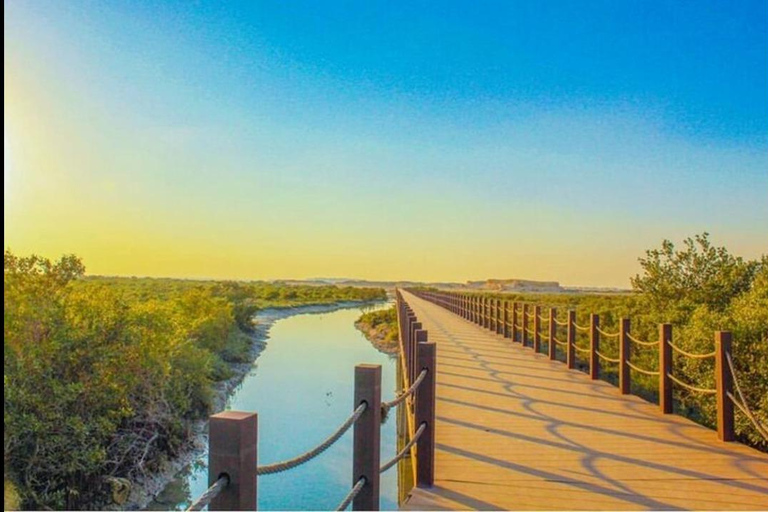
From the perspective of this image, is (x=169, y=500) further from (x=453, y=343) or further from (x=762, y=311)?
(x=762, y=311)

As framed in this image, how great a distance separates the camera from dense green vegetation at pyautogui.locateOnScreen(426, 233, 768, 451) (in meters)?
6.86

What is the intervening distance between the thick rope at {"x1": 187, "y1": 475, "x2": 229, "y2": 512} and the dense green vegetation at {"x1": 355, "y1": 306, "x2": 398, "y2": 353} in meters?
25.0

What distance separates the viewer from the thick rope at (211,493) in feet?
5.77

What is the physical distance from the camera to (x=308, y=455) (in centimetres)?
254

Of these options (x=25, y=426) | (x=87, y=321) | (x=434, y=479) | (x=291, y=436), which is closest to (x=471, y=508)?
(x=434, y=479)

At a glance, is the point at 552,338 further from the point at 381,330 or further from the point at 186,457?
the point at 381,330

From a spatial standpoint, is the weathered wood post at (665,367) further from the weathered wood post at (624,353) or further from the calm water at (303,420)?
the calm water at (303,420)

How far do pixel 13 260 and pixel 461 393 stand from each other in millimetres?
7128

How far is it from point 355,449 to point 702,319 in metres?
6.82

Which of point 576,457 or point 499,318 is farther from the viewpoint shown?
point 499,318

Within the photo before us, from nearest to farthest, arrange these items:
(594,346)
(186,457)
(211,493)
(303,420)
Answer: (211,493) → (594,346) → (186,457) → (303,420)

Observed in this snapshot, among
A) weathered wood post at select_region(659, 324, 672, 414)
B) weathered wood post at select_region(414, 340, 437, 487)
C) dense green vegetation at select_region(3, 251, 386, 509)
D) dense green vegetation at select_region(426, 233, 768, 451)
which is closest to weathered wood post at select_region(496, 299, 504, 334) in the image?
dense green vegetation at select_region(426, 233, 768, 451)

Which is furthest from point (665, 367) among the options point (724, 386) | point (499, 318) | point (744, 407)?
point (499, 318)

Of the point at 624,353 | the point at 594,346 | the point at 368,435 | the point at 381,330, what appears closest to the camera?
the point at 368,435
